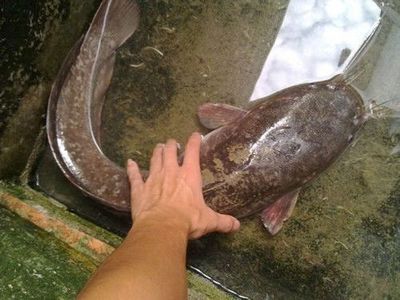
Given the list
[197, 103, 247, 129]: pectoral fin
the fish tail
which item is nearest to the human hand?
[197, 103, 247, 129]: pectoral fin

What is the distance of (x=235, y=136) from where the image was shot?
292 cm

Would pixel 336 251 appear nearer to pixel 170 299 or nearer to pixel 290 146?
pixel 290 146

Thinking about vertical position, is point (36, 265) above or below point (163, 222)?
below

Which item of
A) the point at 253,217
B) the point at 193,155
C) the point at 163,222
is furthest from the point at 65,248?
the point at 253,217

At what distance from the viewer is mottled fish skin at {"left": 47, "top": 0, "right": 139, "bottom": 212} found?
3014mm

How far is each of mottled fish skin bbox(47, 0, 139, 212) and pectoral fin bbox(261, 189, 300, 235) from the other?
0.92 meters

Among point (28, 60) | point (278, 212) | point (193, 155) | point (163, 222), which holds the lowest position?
point (278, 212)

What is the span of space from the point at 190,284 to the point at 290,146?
3.30 ft

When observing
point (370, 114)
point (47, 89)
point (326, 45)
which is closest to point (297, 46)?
point (326, 45)

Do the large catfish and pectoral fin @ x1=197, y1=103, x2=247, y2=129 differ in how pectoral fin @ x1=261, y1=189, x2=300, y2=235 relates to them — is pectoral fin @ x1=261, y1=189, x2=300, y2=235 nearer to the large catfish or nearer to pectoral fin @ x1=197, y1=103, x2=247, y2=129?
the large catfish

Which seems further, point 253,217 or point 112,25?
point 253,217

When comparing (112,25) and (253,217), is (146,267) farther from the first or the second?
(112,25)

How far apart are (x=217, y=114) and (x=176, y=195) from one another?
2.63 feet

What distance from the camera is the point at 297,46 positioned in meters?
3.37
